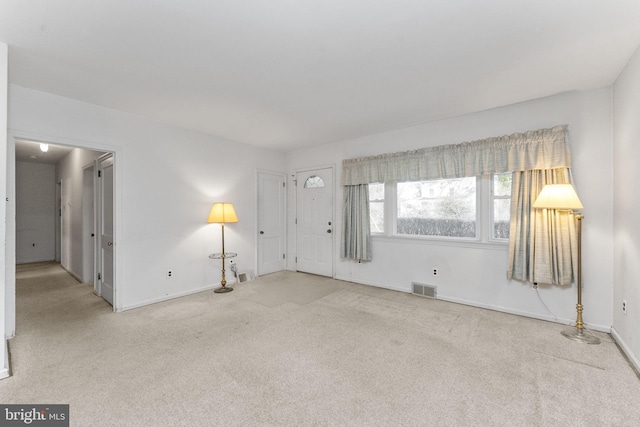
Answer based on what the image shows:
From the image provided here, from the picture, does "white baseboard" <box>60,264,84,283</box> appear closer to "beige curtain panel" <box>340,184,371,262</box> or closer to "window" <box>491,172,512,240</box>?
"beige curtain panel" <box>340,184,371,262</box>

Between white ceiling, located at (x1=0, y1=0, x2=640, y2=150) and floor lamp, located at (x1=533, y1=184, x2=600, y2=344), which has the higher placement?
white ceiling, located at (x1=0, y1=0, x2=640, y2=150)

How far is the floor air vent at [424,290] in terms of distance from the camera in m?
3.89

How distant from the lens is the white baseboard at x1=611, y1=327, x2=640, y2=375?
2144 millimetres

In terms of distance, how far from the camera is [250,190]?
5.02m

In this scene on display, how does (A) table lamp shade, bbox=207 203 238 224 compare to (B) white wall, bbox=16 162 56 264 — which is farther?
(B) white wall, bbox=16 162 56 264

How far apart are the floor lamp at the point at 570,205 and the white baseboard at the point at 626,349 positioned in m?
0.15

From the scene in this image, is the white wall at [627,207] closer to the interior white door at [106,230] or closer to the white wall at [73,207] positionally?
the interior white door at [106,230]

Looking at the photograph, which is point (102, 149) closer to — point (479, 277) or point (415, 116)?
point (415, 116)

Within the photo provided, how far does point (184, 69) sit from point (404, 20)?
73.2 inches

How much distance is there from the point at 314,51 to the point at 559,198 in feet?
8.47

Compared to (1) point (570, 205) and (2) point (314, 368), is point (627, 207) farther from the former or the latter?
(2) point (314, 368)

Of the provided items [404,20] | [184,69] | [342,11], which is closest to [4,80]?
[184,69]

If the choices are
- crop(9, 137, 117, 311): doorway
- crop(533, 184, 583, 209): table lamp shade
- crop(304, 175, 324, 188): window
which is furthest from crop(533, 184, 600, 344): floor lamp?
crop(9, 137, 117, 311): doorway

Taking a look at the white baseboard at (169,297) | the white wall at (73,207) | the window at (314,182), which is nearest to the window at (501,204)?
the window at (314,182)
